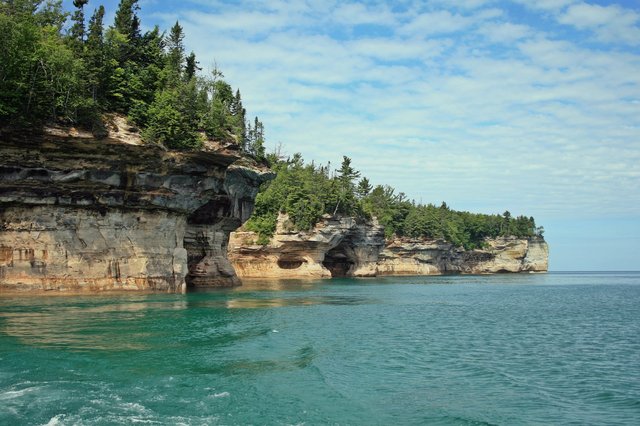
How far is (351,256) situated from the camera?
92.6m

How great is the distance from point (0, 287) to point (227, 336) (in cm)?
1996

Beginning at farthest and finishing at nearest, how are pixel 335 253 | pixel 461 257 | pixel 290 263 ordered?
pixel 461 257
pixel 335 253
pixel 290 263

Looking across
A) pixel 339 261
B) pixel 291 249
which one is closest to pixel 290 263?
pixel 291 249

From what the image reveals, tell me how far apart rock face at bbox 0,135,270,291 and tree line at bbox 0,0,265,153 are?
1.73 metres

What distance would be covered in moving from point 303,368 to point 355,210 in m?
69.5

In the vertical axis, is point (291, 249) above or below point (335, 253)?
above

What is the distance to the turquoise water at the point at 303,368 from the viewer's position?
43.0ft

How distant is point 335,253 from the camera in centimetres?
9338

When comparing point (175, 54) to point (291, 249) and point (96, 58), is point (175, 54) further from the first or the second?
point (291, 249)

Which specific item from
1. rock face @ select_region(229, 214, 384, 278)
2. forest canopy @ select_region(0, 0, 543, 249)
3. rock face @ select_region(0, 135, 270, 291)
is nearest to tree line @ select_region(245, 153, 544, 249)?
rock face @ select_region(229, 214, 384, 278)

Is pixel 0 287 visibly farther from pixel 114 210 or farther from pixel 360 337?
→ pixel 360 337

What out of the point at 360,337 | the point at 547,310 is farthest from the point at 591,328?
the point at 360,337

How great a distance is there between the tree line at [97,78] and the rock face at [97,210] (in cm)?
173

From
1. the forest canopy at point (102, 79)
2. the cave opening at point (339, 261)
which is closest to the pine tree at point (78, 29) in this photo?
the forest canopy at point (102, 79)
